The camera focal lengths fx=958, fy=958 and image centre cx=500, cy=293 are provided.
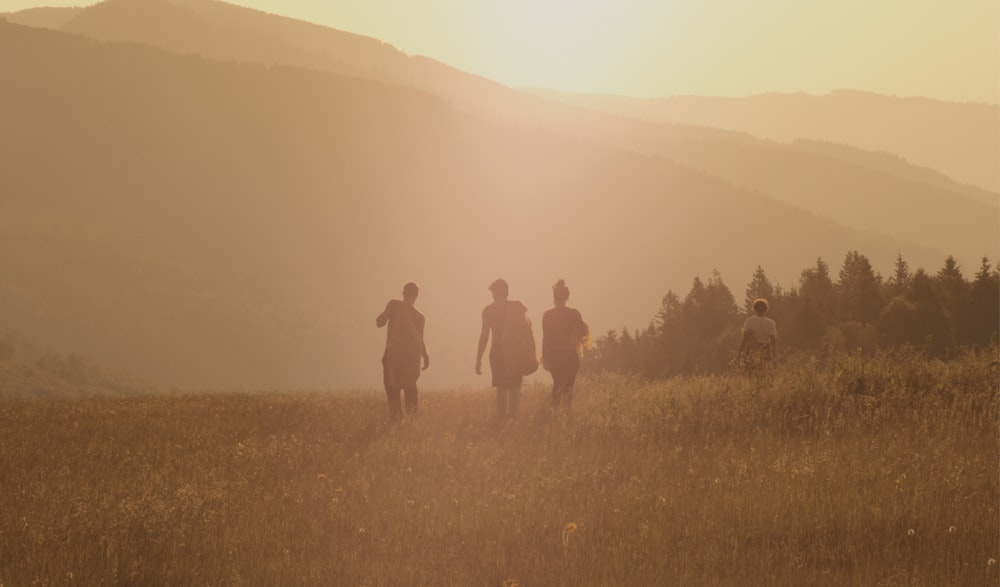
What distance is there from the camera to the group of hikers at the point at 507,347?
1161 centimetres

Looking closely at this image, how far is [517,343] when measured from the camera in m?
11.7

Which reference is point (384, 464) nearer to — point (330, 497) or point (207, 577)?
point (330, 497)

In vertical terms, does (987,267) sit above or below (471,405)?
above

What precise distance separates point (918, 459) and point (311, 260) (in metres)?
193

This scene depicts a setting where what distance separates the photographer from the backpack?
38.0 feet

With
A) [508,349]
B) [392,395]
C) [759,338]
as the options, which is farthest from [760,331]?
[392,395]

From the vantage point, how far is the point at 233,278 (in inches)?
7052

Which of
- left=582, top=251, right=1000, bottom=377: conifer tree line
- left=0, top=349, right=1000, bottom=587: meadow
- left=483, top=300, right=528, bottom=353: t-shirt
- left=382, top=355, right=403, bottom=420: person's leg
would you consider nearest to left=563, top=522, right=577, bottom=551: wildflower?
left=0, top=349, right=1000, bottom=587: meadow

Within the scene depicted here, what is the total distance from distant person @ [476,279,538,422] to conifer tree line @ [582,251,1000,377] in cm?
1075

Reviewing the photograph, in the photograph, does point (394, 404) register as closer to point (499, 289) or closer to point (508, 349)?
point (508, 349)

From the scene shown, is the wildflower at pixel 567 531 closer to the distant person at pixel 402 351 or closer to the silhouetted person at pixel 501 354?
the silhouetted person at pixel 501 354

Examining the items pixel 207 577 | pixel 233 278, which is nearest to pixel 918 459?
pixel 207 577

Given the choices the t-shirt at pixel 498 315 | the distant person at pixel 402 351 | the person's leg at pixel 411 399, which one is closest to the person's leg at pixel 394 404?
the distant person at pixel 402 351

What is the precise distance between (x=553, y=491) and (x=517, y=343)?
485 centimetres
